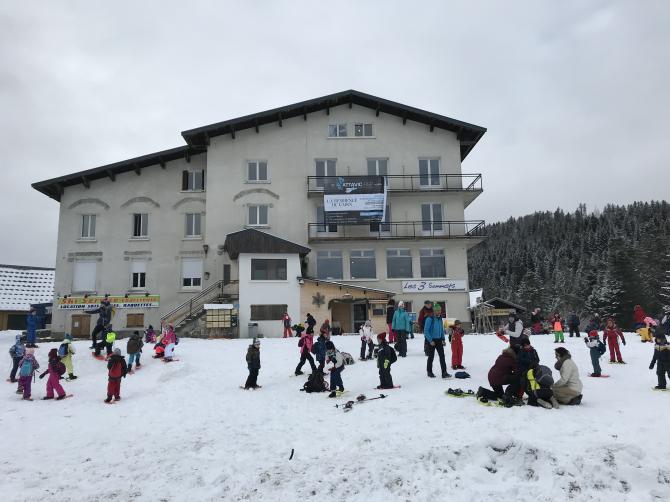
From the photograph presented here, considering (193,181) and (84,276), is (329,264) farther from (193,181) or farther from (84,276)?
(84,276)

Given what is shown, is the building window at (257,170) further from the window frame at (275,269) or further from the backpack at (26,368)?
the backpack at (26,368)

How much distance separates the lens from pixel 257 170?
35.0 meters

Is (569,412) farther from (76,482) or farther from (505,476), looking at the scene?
(76,482)

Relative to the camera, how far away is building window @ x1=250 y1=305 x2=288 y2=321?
2961 cm

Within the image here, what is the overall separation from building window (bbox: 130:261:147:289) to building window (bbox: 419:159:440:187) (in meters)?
21.3

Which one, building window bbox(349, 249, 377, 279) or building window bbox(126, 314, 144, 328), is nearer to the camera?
building window bbox(126, 314, 144, 328)

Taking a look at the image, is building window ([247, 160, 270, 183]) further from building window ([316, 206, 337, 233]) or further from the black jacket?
the black jacket

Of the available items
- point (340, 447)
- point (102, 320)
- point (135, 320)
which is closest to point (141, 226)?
point (135, 320)

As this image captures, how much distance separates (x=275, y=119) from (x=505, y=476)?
31564 millimetres

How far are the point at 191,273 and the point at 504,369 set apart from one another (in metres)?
27.3

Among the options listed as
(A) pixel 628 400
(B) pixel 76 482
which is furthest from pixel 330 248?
(B) pixel 76 482

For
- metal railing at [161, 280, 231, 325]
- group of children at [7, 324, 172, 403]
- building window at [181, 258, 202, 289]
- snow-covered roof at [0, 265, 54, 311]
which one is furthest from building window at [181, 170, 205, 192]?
group of children at [7, 324, 172, 403]

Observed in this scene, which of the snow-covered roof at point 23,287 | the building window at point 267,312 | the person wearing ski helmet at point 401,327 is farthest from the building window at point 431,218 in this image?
the snow-covered roof at point 23,287

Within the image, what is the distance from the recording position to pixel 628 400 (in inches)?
434
